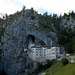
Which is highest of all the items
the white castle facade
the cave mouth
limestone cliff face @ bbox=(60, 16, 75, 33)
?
limestone cliff face @ bbox=(60, 16, 75, 33)

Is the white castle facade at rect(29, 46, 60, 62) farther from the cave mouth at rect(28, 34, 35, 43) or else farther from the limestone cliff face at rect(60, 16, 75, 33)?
the limestone cliff face at rect(60, 16, 75, 33)

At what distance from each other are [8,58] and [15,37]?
41.9ft

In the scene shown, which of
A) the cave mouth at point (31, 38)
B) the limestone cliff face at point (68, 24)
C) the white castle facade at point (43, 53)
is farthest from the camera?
the limestone cliff face at point (68, 24)

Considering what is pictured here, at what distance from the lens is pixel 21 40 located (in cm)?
7656

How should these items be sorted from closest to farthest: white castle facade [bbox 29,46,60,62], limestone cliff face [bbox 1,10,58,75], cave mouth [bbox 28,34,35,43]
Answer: white castle facade [bbox 29,46,60,62] < limestone cliff face [bbox 1,10,58,75] < cave mouth [bbox 28,34,35,43]

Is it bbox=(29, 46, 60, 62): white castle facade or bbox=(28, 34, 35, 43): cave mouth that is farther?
bbox=(28, 34, 35, 43): cave mouth

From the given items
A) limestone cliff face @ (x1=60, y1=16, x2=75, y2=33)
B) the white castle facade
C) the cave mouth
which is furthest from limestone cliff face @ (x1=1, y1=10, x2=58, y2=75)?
limestone cliff face @ (x1=60, y1=16, x2=75, y2=33)

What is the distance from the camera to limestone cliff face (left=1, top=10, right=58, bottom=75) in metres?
71.8

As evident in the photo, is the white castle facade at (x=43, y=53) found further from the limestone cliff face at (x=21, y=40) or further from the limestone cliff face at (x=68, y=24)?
the limestone cliff face at (x=68, y=24)

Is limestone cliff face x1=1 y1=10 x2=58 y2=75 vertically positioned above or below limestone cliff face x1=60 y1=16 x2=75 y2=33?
below

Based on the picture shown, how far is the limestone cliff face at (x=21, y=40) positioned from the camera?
71812 millimetres

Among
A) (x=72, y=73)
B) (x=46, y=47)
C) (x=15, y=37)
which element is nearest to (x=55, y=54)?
(x=46, y=47)

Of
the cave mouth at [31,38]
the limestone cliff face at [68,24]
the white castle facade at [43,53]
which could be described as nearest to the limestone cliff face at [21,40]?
the cave mouth at [31,38]

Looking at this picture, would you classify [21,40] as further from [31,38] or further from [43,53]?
[43,53]
